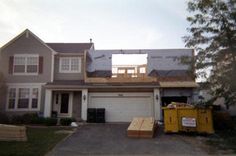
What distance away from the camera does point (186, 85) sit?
75.9 feet

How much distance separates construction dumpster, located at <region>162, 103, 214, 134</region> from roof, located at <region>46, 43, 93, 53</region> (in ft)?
39.0

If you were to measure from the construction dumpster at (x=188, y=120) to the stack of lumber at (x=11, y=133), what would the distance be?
26.2 ft

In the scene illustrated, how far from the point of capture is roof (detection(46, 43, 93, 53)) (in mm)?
26053

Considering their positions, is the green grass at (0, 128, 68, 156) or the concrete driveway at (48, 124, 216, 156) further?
the concrete driveway at (48, 124, 216, 156)

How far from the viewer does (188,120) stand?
16375mm

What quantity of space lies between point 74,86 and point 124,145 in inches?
415

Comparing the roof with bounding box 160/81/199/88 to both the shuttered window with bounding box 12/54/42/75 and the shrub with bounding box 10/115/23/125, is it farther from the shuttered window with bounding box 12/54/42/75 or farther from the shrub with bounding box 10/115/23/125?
the shrub with bounding box 10/115/23/125

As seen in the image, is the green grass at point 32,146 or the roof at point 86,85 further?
the roof at point 86,85

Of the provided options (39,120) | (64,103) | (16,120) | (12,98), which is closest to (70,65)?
(64,103)

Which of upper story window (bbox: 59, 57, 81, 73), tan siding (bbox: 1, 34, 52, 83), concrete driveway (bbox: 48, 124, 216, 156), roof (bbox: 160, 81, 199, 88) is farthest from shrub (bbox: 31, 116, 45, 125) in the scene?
roof (bbox: 160, 81, 199, 88)

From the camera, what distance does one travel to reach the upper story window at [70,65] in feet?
81.5

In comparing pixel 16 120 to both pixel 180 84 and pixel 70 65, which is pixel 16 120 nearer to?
pixel 70 65

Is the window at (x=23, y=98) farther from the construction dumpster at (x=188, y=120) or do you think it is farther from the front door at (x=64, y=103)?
the construction dumpster at (x=188, y=120)

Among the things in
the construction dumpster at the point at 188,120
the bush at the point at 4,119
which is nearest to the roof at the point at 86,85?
the bush at the point at 4,119
